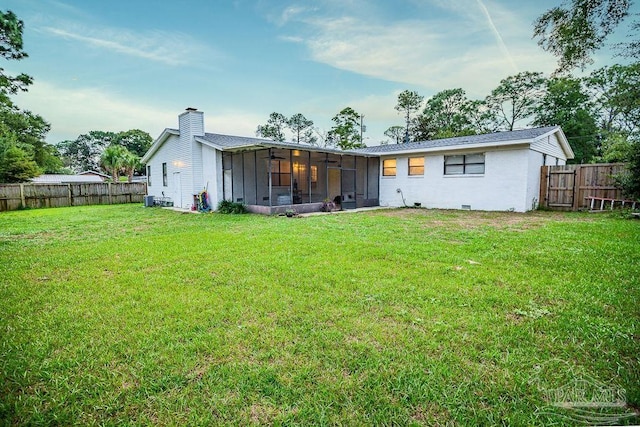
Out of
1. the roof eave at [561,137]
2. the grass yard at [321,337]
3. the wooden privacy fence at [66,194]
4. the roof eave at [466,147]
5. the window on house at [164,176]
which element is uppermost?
the roof eave at [561,137]

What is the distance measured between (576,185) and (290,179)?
11734mm

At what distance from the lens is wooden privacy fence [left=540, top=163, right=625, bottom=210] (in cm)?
1119

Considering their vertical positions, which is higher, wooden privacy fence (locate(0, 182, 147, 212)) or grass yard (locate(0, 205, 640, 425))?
wooden privacy fence (locate(0, 182, 147, 212))

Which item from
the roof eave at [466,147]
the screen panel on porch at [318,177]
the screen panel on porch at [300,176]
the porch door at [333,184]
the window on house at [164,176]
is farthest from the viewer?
the porch door at [333,184]

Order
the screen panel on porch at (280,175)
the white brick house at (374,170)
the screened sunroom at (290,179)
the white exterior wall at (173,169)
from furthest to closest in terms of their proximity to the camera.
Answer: the screen panel on porch at (280,175) < the white exterior wall at (173,169) < the screened sunroom at (290,179) < the white brick house at (374,170)

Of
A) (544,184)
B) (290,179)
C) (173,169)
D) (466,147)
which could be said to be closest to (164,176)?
(173,169)

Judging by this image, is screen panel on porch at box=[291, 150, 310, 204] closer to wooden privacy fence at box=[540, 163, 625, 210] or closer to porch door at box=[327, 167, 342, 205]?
porch door at box=[327, 167, 342, 205]

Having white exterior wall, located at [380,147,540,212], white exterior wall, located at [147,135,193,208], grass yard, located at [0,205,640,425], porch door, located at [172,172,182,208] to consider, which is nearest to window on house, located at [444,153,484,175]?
white exterior wall, located at [380,147,540,212]

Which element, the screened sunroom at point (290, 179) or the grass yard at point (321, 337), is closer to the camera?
the grass yard at point (321, 337)

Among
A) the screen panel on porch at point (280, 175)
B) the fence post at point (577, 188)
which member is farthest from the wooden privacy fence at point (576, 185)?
the screen panel on porch at point (280, 175)

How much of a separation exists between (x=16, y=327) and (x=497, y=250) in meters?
Result: 6.70

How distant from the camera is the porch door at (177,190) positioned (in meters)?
15.5

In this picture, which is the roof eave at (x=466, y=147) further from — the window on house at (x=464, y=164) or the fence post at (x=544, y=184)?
the fence post at (x=544, y=184)

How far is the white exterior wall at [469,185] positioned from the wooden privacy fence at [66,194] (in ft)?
55.6
